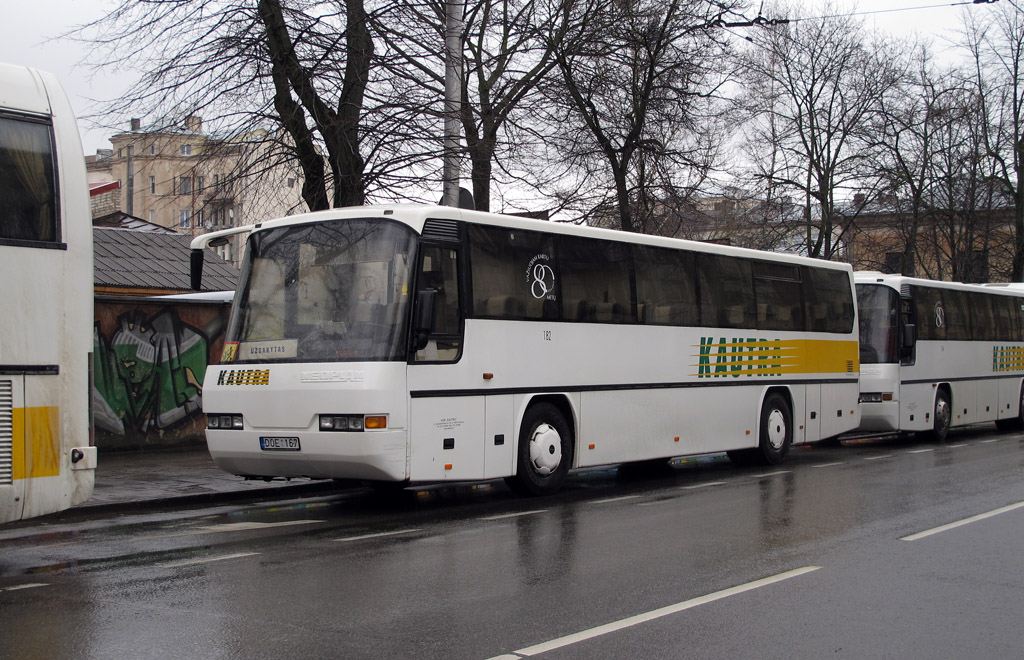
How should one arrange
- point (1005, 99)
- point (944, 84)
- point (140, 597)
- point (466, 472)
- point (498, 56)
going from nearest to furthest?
point (140, 597), point (466, 472), point (498, 56), point (944, 84), point (1005, 99)

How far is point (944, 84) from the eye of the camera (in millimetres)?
37938

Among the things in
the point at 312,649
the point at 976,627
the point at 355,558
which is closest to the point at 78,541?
the point at 355,558

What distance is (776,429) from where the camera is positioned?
55.5ft

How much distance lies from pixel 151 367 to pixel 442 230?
25.8 ft

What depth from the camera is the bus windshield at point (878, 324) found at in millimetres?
20844

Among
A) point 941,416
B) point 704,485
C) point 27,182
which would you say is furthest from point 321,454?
point 941,416

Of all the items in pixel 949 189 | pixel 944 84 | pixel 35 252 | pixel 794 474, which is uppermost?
pixel 944 84

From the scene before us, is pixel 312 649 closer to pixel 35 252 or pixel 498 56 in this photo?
pixel 35 252

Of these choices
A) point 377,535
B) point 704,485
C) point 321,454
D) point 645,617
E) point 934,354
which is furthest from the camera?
point 934,354

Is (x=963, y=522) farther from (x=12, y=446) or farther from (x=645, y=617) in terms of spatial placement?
(x=12, y=446)

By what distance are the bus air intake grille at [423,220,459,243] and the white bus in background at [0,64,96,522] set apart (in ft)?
13.0

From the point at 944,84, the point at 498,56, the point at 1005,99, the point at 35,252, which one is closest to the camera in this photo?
the point at 35,252

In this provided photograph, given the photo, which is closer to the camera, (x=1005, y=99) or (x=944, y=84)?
(x=944, y=84)

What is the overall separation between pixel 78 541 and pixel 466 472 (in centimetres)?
381
